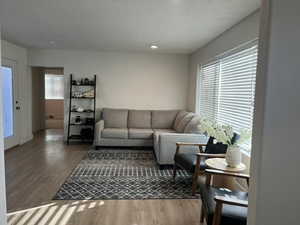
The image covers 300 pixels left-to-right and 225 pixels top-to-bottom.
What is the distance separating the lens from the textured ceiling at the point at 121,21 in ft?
8.89

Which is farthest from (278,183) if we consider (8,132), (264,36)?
(8,132)

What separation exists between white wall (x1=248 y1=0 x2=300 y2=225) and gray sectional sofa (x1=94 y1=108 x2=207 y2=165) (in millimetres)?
2676

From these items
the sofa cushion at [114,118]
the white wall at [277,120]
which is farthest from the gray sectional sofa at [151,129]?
the white wall at [277,120]

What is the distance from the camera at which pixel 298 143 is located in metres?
1.17

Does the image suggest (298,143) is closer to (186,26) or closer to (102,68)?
(186,26)

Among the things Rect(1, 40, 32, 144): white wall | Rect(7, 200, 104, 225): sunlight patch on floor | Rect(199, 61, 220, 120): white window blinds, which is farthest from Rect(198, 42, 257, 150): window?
Rect(1, 40, 32, 144): white wall

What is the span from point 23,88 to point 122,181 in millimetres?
3907

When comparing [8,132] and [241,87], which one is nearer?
[241,87]

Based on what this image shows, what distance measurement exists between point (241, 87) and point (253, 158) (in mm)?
2311

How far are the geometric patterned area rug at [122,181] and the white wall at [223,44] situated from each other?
220 cm

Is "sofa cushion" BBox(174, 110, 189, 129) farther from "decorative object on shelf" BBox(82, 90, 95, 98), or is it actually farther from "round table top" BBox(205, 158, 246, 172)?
"round table top" BBox(205, 158, 246, 172)

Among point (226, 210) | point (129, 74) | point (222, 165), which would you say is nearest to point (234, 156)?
point (222, 165)

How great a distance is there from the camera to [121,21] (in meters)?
3.35

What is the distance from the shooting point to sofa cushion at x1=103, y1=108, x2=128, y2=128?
19.1 feet
